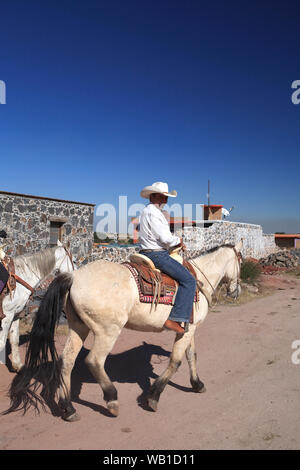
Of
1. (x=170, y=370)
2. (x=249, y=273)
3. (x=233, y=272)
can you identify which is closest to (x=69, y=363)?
(x=170, y=370)

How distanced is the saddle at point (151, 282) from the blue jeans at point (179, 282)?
65 millimetres

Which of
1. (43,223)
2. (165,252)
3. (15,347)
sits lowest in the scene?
(15,347)

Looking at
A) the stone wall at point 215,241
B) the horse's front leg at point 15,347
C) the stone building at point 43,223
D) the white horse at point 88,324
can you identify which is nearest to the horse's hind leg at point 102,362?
the white horse at point 88,324

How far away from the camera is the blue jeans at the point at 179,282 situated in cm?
398

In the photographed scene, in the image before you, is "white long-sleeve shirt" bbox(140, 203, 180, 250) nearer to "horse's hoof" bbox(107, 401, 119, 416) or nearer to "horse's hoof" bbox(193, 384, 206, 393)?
"horse's hoof" bbox(107, 401, 119, 416)

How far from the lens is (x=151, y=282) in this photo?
12.7 ft

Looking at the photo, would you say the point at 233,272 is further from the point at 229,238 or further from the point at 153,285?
the point at 229,238

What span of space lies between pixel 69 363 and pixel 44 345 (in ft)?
1.18

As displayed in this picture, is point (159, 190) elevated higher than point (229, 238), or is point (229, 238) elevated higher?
point (159, 190)

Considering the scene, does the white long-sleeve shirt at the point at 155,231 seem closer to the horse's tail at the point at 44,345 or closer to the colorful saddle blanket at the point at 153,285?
the colorful saddle blanket at the point at 153,285

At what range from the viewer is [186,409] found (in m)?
3.91
